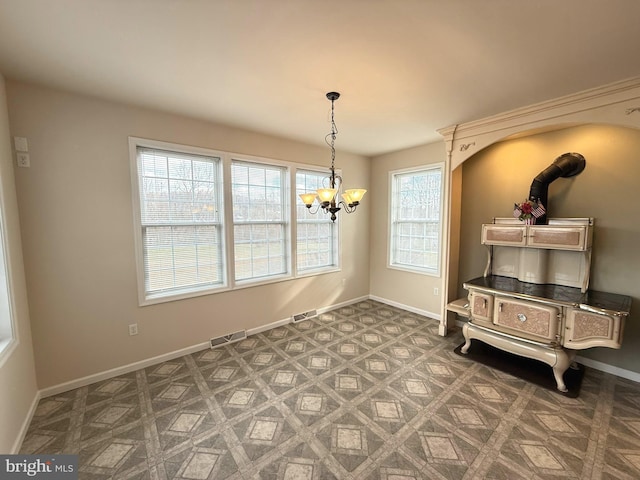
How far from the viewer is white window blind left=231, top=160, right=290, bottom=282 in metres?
3.40

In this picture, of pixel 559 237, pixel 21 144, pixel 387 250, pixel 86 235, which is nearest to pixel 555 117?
pixel 559 237

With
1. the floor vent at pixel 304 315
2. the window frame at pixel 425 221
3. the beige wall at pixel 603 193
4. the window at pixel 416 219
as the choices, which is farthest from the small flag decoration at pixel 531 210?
the floor vent at pixel 304 315

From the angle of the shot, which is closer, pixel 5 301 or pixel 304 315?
pixel 5 301

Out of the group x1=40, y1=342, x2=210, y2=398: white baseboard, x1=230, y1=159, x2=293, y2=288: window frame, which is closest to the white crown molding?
x1=230, y1=159, x2=293, y2=288: window frame

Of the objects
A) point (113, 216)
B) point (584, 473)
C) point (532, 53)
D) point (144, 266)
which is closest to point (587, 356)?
point (584, 473)

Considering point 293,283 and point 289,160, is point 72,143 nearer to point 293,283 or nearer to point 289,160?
point 289,160

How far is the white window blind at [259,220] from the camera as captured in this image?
11.2ft

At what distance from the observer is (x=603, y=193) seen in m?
2.64

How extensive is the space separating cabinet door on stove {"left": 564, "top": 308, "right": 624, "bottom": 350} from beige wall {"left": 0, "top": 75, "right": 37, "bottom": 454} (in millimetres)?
4218

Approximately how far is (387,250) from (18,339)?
14.5 ft

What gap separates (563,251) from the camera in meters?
2.86

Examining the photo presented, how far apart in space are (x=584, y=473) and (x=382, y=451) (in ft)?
3.99

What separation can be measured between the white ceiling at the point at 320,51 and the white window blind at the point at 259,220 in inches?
37.7

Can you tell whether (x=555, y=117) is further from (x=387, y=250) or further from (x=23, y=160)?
(x=23, y=160)
